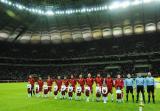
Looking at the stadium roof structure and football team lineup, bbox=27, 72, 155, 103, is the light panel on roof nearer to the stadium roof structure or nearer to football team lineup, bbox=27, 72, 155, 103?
the stadium roof structure

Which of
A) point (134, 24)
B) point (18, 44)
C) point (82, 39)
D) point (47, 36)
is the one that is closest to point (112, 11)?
point (134, 24)

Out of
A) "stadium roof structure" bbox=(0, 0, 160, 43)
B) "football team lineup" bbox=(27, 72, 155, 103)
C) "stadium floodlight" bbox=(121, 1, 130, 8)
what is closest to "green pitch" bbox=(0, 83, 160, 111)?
"football team lineup" bbox=(27, 72, 155, 103)

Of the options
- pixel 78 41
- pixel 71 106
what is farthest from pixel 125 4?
pixel 71 106

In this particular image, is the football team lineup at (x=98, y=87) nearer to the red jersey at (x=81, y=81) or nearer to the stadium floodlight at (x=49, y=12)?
the red jersey at (x=81, y=81)

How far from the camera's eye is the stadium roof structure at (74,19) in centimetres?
8012

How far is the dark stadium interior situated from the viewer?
272 ft

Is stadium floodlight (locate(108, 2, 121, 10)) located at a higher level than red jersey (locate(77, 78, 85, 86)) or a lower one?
higher

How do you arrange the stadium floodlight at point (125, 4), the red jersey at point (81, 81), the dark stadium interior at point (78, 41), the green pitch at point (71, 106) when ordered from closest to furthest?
the green pitch at point (71, 106), the red jersey at point (81, 81), the stadium floodlight at point (125, 4), the dark stadium interior at point (78, 41)

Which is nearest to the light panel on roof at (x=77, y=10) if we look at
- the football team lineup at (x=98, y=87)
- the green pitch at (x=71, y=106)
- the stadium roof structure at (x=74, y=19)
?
the stadium roof structure at (x=74, y=19)

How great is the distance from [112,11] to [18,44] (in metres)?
30.3

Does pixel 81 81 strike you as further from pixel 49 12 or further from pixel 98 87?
pixel 49 12

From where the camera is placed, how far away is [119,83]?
29.7 m

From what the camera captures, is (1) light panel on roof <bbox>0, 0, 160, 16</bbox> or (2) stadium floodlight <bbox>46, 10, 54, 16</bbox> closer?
(1) light panel on roof <bbox>0, 0, 160, 16</bbox>

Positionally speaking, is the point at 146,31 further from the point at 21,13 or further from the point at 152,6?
the point at 21,13
